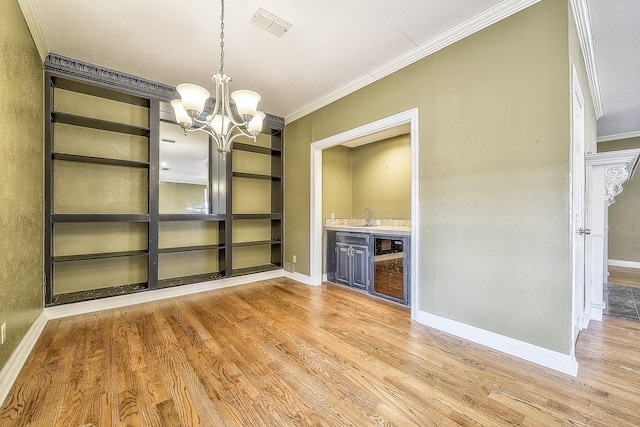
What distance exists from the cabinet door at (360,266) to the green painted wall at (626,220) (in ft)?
19.2

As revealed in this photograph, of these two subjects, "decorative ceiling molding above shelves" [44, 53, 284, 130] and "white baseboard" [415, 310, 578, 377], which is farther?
"decorative ceiling molding above shelves" [44, 53, 284, 130]

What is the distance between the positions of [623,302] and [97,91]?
23.2 feet

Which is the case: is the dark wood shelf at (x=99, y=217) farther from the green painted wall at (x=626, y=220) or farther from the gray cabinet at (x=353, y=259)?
the green painted wall at (x=626, y=220)

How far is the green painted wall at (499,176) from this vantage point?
195cm

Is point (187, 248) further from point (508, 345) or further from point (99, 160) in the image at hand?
point (508, 345)

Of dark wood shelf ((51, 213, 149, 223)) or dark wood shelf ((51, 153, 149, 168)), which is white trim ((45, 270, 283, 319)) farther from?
dark wood shelf ((51, 153, 149, 168))

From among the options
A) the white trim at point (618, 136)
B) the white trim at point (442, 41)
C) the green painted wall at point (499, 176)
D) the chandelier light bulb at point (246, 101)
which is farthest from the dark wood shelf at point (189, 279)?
the white trim at point (618, 136)

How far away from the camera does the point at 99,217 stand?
10.1 ft

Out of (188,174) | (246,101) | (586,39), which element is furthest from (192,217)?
(586,39)

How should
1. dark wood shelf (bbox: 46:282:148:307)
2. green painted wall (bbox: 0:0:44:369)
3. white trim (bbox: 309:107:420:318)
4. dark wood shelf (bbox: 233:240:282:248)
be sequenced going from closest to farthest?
green painted wall (bbox: 0:0:44:369)
white trim (bbox: 309:107:420:318)
dark wood shelf (bbox: 46:282:148:307)
dark wood shelf (bbox: 233:240:282:248)

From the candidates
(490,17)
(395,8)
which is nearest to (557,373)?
(490,17)

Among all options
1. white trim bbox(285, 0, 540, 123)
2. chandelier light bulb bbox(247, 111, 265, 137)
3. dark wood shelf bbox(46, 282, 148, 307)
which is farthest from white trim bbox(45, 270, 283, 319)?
white trim bbox(285, 0, 540, 123)

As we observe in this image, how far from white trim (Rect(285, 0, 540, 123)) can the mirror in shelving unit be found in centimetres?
206

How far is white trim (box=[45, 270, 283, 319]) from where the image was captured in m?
2.95
